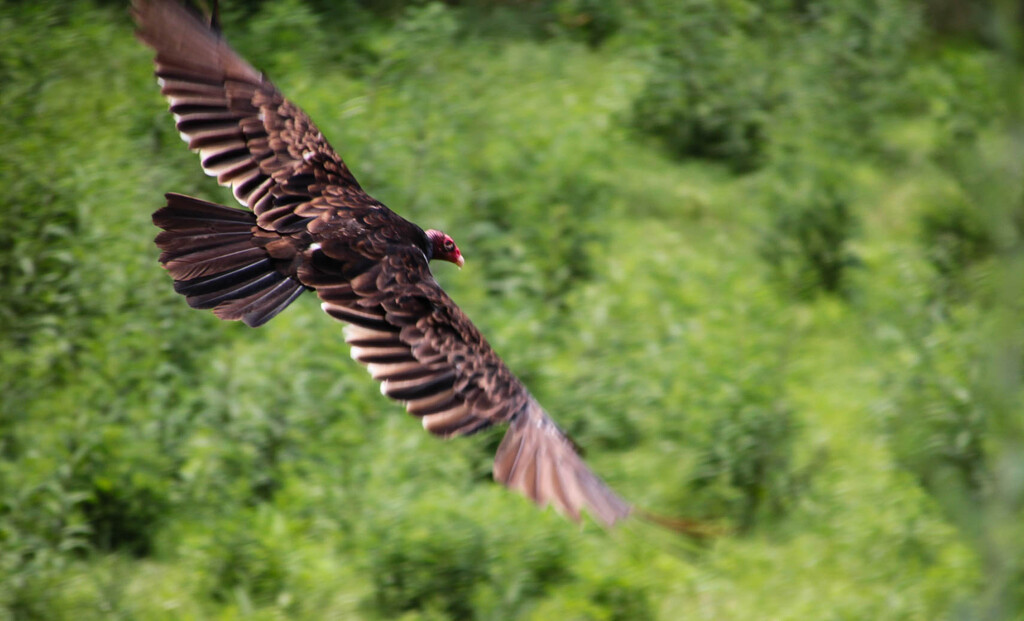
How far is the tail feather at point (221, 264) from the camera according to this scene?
3.33 m

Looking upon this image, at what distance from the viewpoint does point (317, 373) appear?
4805 millimetres

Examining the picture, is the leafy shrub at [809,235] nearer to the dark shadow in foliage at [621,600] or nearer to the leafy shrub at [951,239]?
the leafy shrub at [951,239]

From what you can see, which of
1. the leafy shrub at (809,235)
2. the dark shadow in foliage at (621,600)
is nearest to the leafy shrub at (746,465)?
the dark shadow in foliage at (621,600)

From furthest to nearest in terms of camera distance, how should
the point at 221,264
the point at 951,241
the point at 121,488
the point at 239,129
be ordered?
1. the point at 951,241
2. the point at 121,488
3. the point at 239,129
4. the point at 221,264

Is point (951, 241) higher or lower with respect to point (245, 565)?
lower

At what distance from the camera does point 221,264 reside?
337 cm

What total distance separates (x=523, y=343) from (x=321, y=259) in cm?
183

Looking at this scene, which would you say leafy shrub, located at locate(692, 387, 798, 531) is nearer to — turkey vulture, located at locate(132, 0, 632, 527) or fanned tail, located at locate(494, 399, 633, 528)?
turkey vulture, located at locate(132, 0, 632, 527)

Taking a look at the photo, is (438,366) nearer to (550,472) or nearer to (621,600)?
(550,472)

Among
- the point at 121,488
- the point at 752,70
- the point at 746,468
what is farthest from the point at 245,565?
the point at 752,70

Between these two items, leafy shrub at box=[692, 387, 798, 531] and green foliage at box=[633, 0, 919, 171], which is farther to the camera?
green foliage at box=[633, 0, 919, 171]

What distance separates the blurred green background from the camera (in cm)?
437

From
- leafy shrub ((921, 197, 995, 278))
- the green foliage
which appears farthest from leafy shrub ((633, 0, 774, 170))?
leafy shrub ((921, 197, 995, 278))

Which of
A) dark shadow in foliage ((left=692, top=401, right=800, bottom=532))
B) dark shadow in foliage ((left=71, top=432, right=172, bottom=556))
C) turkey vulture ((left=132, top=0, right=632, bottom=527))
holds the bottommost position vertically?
dark shadow in foliage ((left=692, top=401, right=800, bottom=532))
